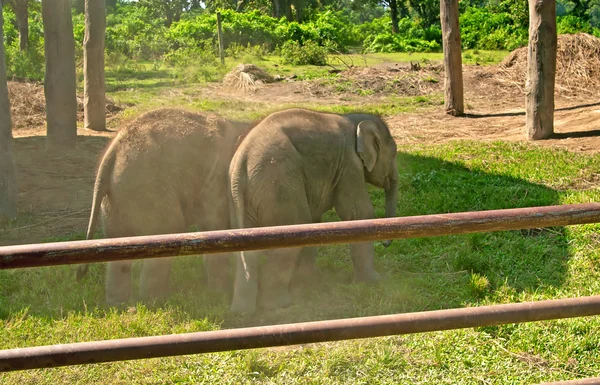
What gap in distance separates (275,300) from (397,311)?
1.04 meters

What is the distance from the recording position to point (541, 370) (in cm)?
434

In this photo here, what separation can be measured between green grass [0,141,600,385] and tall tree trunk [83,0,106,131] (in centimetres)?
625

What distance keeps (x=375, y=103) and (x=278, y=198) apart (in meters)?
11.0

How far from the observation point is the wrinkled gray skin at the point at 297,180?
5562mm

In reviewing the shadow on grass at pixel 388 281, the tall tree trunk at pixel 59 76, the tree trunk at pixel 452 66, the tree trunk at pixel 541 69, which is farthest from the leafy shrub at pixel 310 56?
the shadow on grass at pixel 388 281

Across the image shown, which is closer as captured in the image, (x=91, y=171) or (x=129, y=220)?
(x=129, y=220)

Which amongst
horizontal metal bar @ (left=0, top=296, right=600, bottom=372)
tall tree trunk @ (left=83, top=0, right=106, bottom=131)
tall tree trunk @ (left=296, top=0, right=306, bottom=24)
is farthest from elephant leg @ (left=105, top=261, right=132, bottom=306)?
tall tree trunk @ (left=296, top=0, right=306, bottom=24)

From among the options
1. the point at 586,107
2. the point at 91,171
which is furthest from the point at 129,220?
the point at 586,107

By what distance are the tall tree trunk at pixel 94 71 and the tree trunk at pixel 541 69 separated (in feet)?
26.0

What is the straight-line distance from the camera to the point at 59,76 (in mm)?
11188

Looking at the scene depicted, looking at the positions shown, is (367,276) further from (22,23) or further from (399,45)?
(399,45)

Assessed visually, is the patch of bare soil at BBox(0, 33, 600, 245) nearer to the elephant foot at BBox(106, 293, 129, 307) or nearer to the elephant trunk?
the elephant foot at BBox(106, 293, 129, 307)

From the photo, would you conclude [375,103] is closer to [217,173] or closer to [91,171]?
[91,171]

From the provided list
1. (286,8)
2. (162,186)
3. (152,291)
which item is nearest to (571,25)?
(286,8)
